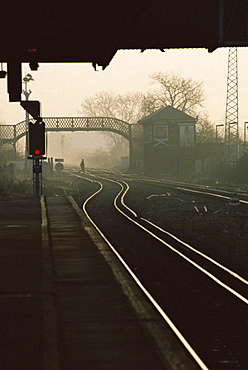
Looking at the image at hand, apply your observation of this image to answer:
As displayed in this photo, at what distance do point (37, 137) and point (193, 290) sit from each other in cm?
1616

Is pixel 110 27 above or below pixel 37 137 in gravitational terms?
above

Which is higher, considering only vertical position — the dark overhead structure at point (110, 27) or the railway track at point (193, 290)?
the dark overhead structure at point (110, 27)

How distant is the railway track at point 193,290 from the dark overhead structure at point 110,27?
14.7 feet

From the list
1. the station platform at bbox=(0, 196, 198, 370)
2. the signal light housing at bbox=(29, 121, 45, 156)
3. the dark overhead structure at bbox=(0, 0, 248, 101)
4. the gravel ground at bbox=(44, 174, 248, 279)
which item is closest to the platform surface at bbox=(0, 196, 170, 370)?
the station platform at bbox=(0, 196, 198, 370)

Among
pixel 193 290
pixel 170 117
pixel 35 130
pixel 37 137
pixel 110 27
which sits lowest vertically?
pixel 193 290

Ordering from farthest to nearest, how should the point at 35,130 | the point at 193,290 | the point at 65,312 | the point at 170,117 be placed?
the point at 170,117 < the point at 35,130 < the point at 193,290 < the point at 65,312

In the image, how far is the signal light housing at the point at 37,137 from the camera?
24.0 metres

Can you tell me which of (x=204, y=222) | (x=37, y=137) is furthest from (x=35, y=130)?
(x=204, y=222)

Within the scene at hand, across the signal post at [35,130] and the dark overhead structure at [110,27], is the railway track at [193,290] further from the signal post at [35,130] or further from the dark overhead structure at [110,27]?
the signal post at [35,130]

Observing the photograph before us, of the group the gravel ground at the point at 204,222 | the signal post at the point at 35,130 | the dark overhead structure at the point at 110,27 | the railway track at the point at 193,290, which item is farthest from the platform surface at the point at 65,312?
the signal post at the point at 35,130

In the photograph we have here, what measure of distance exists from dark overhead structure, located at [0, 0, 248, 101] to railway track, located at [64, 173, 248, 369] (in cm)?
447

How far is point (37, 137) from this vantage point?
24.4m

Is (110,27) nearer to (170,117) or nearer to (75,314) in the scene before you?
(75,314)

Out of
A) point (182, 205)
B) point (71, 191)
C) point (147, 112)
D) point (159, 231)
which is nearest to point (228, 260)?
point (159, 231)
